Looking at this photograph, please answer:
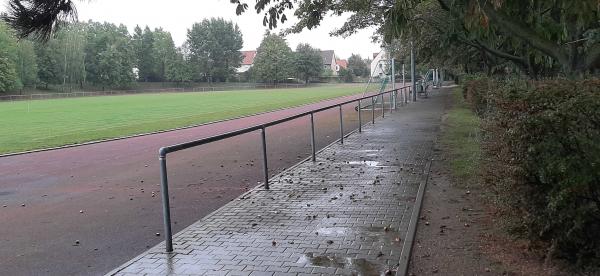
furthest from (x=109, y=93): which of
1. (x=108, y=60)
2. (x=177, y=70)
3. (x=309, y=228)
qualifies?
(x=309, y=228)

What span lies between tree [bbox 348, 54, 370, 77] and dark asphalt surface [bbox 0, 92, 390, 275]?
105m

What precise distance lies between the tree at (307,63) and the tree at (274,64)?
1.34 m

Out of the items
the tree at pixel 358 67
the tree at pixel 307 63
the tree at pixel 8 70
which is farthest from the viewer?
the tree at pixel 358 67

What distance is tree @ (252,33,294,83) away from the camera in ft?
336

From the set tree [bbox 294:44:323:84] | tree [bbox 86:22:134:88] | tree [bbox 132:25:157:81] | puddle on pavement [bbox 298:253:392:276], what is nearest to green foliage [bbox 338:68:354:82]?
tree [bbox 294:44:323:84]

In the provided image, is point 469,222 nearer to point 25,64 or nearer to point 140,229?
point 140,229

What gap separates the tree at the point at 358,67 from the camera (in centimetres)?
11953

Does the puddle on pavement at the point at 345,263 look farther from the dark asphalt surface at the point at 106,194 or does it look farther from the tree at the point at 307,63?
the tree at the point at 307,63

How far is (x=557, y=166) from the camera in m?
3.91

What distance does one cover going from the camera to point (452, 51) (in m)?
19.0

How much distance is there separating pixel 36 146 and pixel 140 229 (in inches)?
452

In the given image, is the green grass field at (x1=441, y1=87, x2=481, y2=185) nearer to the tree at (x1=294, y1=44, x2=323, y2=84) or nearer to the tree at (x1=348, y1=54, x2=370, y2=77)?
the tree at (x1=294, y1=44, x2=323, y2=84)

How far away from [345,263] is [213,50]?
104626mm

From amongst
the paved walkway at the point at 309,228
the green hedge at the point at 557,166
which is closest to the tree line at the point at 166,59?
the paved walkway at the point at 309,228
